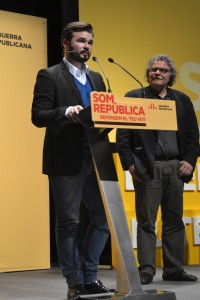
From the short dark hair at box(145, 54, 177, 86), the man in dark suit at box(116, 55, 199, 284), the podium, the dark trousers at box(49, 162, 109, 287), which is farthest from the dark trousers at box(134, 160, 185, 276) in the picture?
the podium

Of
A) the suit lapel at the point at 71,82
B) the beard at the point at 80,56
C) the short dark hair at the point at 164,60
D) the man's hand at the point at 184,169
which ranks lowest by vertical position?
the man's hand at the point at 184,169

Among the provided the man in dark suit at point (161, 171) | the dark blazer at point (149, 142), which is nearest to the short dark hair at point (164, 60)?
the man in dark suit at point (161, 171)

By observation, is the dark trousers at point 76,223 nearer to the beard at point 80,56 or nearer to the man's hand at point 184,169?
the beard at point 80,56

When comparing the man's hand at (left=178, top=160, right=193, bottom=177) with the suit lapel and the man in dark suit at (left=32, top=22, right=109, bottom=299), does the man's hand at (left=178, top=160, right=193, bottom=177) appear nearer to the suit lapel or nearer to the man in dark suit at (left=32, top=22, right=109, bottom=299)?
the man in dark suit at (left=32, top=22, right=109, bottom=299)

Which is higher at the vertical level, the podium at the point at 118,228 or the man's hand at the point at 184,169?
the man's hand at the point at 184,169

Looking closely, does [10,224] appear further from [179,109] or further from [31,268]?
[179,109]

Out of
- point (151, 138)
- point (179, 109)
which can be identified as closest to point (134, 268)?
point (151, 138)

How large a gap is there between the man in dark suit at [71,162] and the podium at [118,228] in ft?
0.78

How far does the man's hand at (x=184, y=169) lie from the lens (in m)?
4.36

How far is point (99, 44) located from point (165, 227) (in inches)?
80.3

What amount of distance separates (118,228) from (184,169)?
1510 mm

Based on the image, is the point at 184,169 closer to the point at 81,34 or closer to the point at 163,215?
the point at 163,215

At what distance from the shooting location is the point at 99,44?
573 centimetres

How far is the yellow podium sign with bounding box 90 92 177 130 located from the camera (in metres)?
2.84
